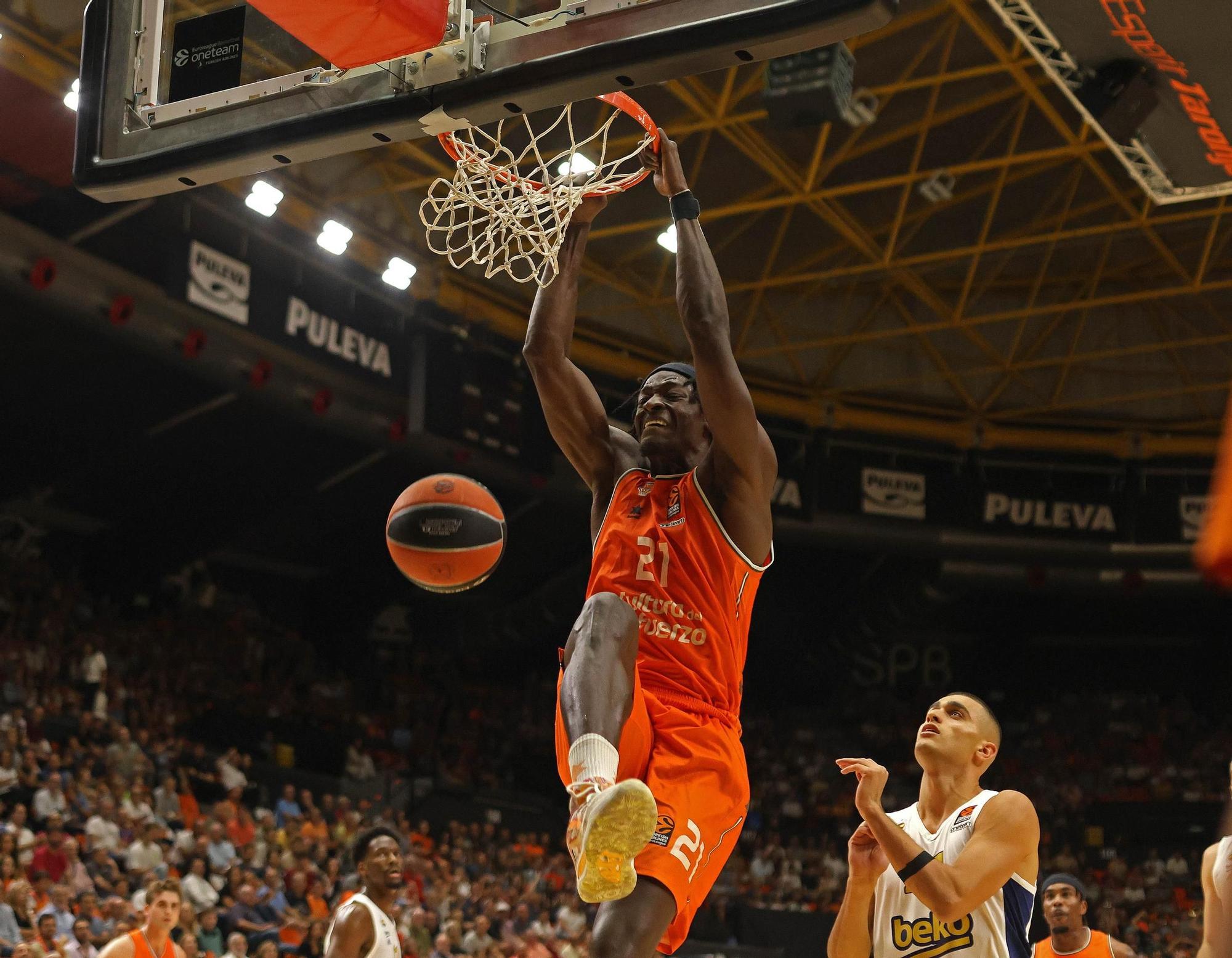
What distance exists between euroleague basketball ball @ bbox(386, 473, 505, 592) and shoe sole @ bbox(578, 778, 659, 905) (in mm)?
4719

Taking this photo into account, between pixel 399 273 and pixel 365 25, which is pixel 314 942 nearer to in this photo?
pixel 399 273

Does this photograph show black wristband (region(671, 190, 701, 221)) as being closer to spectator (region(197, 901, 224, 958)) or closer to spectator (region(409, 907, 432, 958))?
spectator (region(197, 901, 224, 958))

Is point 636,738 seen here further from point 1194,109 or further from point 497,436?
point 497,436


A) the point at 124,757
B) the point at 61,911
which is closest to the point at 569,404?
the point at 61,911

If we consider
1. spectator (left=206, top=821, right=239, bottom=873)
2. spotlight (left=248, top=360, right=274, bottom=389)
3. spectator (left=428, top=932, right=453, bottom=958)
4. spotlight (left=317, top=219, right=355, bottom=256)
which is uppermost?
spotlight (left=317, top=219, right=355, bottom=256)

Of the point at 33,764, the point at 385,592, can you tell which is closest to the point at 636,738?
the point at 33,764

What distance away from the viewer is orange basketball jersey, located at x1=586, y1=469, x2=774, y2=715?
4125mm

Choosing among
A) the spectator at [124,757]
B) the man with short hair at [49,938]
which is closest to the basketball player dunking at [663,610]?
the man with short hair at [49,938]

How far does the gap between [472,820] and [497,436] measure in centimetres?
467

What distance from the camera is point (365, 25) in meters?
4.41

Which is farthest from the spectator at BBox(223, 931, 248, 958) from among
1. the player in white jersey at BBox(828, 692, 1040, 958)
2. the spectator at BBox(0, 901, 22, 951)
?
the player in white jersey at BBox(828, 692, 1040, 958)

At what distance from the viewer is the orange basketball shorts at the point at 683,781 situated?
3768mm

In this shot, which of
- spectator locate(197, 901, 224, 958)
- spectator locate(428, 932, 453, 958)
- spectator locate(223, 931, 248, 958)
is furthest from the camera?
spectator locate(428, 932, 453, 958)

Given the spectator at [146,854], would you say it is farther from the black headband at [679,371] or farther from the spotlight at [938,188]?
the spotlight at [938,188]
